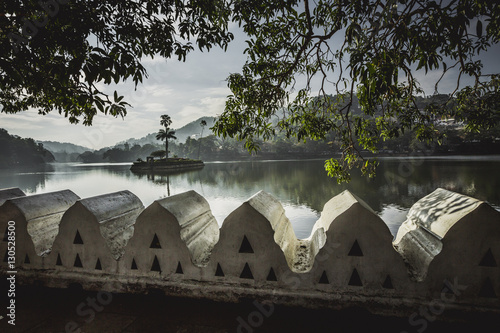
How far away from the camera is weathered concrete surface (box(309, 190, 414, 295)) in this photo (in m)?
1.67

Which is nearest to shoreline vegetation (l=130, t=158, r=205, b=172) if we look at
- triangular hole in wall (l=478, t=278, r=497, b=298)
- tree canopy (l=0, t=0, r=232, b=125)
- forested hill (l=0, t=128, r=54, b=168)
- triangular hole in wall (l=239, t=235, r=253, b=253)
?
tree canopy (l=0, t=0, r=232, b=125)

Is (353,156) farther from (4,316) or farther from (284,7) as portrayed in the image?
(4,316)

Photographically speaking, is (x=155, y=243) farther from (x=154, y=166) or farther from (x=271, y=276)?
(x=154, y=166)

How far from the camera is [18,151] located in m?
72.2

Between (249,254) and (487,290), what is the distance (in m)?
1.69

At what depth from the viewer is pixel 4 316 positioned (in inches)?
66.2

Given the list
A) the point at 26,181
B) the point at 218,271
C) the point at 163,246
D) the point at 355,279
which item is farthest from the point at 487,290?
the point at 26,181

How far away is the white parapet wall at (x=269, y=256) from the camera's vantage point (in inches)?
62.0

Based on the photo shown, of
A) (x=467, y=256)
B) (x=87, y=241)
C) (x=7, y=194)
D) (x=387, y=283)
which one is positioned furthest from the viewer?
(x=7, y=194)

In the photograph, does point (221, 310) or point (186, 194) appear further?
point (186, 194)

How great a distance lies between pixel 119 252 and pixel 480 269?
2.90 metres

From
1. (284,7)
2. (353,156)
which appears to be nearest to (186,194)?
(353,156)

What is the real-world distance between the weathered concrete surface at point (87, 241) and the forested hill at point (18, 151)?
89288 mm

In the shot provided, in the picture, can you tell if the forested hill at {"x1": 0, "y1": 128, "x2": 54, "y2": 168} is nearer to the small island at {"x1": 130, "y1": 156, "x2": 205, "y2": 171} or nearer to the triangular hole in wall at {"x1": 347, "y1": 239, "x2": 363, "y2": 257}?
the small island at {"x1": 130, "y1": 156, "x2": 205, "y2": 171}
